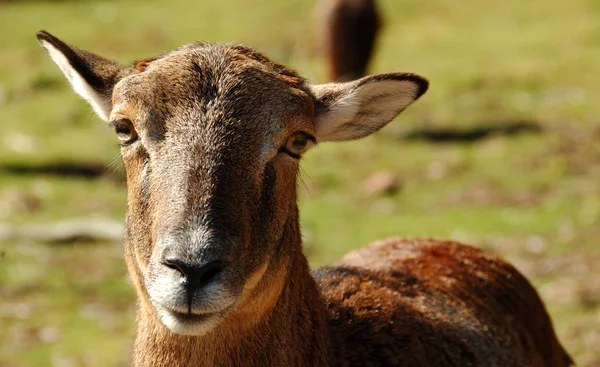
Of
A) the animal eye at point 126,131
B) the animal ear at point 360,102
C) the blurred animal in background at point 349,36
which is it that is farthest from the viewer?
the blurred animal in background at point 349,36

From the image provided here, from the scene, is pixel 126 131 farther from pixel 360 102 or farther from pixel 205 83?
pixel 360 102

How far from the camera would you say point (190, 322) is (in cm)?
448

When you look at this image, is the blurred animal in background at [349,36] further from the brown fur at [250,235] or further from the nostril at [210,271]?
the nostril at [210,271]

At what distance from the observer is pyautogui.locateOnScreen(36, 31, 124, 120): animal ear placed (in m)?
5.51

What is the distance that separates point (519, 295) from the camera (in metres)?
6.52

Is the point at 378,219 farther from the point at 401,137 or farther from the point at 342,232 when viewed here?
Answer: the point at 401,137

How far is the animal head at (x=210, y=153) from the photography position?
445cm

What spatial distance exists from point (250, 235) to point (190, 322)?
54cm

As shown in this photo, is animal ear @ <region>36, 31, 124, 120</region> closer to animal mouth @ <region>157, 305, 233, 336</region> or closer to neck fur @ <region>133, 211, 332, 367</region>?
neck fur @ <region>133, 211, 332, 367</region>

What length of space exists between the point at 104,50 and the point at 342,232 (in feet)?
41.8

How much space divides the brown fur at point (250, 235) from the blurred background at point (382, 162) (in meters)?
0.78

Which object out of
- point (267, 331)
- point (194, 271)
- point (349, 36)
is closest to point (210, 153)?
point (194, 271)

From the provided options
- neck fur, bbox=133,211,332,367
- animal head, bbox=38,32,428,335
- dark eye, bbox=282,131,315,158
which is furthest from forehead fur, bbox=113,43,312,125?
neck fur, bbox=133,211,332,367

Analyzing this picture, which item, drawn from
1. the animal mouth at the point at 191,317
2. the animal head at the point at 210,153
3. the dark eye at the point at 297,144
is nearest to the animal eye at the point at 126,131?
the animal head at the point at 210,153
